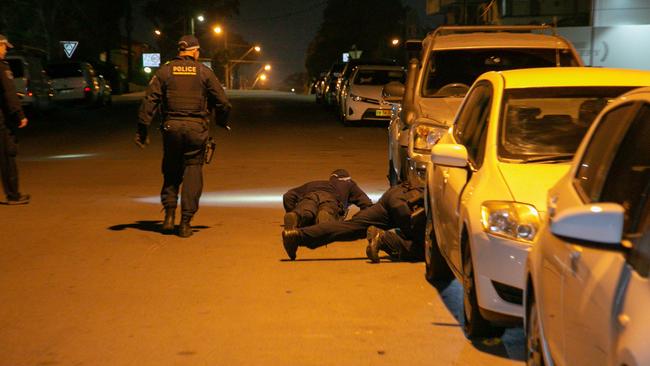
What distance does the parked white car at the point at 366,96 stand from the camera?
27.3m

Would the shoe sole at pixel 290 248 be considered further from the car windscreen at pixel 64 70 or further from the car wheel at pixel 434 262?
the car windscreen at pixel 64 70

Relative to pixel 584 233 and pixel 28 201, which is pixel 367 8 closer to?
pixel 28 201

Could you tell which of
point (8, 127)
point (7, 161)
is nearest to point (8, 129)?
point (8, 127)

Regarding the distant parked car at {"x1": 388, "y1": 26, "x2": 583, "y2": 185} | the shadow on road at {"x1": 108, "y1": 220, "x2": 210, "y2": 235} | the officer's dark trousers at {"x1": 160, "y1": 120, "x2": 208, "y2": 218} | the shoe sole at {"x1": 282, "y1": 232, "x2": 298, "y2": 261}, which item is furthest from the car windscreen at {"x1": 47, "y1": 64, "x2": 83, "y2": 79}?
the shoe sole at {"x1": 282, "y1": 232, "x2": 298, "y2": 261}

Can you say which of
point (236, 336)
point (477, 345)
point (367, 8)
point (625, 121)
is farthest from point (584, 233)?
point (367, 8)

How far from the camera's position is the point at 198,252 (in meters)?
9.52

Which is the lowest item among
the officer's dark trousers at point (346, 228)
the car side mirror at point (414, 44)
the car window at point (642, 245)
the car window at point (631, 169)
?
the officer's dark trousers at point (346, 228)

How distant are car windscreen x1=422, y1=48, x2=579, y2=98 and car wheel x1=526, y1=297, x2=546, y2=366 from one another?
6.94 m

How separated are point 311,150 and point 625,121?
53.6 ft

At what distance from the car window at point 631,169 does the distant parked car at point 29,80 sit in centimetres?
2864

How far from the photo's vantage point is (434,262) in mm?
7992

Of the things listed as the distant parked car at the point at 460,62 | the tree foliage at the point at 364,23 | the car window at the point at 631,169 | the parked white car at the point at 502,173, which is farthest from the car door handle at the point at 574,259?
the tree foliage at the point at 364,23

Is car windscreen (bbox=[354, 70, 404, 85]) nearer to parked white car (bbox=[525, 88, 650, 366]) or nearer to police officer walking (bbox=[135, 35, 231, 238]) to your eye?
police officer walking (bbox=[135, 35, 231, 238])

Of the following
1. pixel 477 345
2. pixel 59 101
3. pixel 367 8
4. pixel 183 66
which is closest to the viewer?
pixel 477 345
